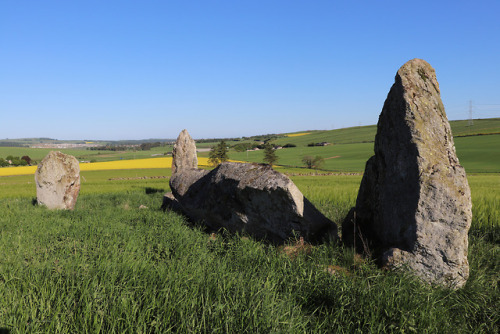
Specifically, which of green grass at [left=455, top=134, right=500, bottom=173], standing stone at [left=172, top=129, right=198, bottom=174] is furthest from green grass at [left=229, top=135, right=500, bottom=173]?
standing stone at [left=172, top=129, right=198, bottom=174]

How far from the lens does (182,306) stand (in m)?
3.10

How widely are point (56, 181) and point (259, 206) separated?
33.9 ft

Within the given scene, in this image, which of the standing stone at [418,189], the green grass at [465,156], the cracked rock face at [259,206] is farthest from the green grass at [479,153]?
the cracked rock face at [259,206]

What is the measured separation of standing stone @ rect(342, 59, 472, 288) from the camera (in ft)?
15.2

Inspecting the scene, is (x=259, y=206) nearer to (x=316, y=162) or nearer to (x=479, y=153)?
(x=316, y=162)

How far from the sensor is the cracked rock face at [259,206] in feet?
20.5

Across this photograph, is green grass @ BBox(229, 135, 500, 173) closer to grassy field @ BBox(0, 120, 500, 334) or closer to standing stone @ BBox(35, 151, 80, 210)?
standing stone @ BBox(35, 151, 80, 210)

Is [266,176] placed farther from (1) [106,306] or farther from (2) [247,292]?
(1) [106,306]

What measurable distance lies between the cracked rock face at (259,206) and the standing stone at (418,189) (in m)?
1.09

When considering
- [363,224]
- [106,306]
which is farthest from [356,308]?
[363,224]

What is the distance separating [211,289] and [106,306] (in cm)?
119

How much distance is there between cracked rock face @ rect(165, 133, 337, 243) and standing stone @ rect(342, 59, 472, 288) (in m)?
1.09

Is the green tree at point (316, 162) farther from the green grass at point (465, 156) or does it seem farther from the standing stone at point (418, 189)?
the standing stone at point (418, 189)

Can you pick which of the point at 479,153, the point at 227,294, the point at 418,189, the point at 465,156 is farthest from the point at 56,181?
the point at 479,153
